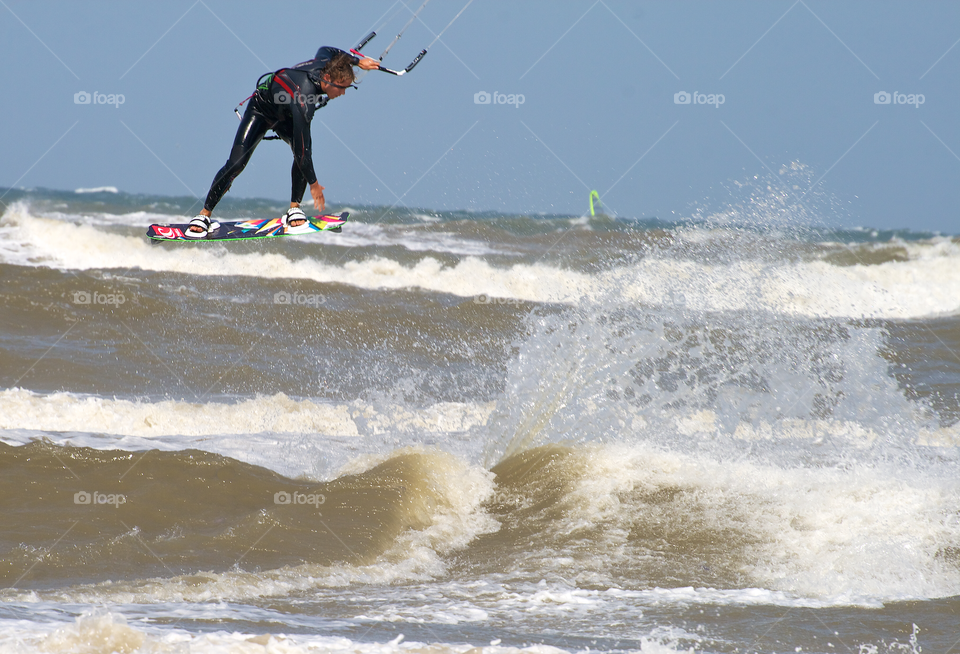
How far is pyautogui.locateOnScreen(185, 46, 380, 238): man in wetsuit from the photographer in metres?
6.35

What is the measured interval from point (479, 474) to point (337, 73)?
358 centimetres

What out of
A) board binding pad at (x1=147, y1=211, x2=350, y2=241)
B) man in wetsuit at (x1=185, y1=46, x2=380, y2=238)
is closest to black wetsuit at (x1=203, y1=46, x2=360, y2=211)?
man in wetsuit at (x1=185, y1=46, x2=380, y2=238)

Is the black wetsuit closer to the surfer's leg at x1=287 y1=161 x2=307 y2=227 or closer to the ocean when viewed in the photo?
the surfer's leg at x1=287 y1=161 x2=307 y2=227

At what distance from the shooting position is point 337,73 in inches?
252

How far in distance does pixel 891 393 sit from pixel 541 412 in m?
4.03

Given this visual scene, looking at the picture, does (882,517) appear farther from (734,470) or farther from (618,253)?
(618,253)

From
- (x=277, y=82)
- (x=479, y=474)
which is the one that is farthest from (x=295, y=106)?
(x=479, y=474)

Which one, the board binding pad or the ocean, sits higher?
the board binding pad

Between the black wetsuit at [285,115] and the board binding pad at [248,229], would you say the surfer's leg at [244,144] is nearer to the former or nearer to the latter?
the black wetsuit at [285,115]

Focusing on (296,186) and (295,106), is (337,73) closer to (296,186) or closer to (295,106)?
(295,106)

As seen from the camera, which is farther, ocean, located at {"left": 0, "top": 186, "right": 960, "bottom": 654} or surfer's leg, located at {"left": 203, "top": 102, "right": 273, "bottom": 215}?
surfer's leg, located at {"left": 203, "top": 102, "right": 273, "bottom": 215}

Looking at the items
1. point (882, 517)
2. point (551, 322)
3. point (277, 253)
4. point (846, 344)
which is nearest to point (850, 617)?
point (882, 517)

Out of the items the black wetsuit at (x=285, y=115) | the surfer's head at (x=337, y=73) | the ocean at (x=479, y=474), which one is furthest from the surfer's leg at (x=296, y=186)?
the ocean at (x=479, y=474)

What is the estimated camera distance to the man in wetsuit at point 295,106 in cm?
635
